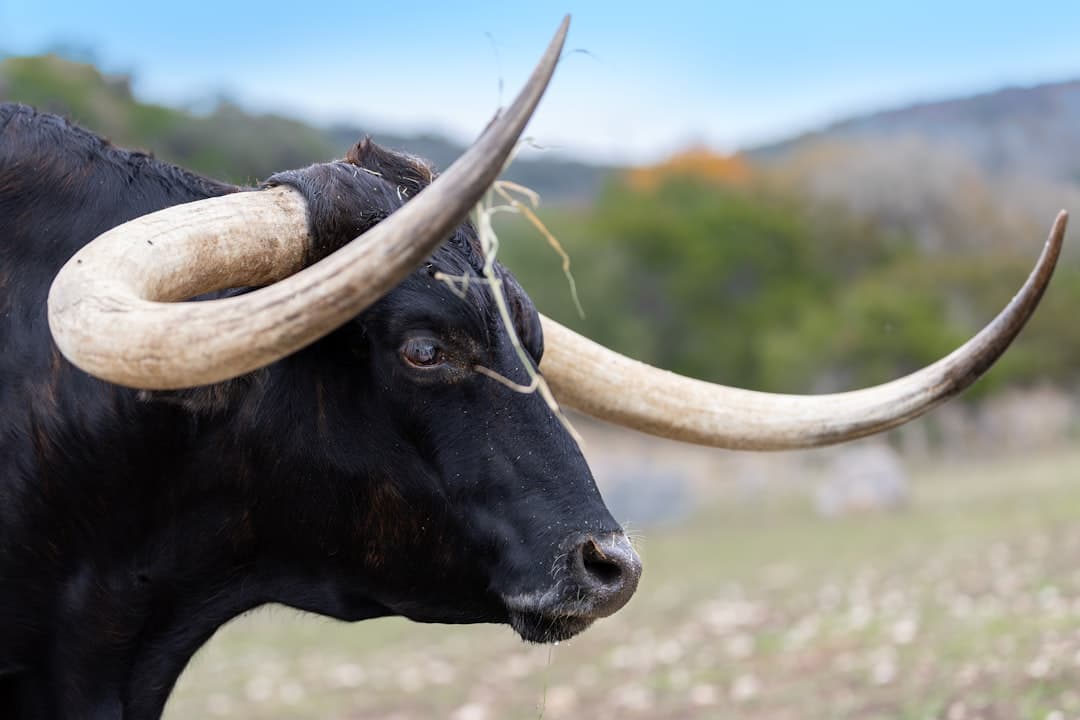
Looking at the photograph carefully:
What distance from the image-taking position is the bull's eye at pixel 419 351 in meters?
3.35

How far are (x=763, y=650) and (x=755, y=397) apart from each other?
4.88m

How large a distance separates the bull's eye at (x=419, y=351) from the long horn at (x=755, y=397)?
825 mm

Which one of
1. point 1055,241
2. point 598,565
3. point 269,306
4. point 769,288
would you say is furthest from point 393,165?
point 769,288

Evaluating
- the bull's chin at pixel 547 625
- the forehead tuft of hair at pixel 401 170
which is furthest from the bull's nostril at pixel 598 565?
the forehead tuft of hair at pixel 401 170

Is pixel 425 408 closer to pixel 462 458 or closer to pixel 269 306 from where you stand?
pixel 462 458

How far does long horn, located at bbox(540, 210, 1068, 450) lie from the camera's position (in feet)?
12.2

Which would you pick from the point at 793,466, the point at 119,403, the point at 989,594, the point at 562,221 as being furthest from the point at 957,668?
the point at 562,221

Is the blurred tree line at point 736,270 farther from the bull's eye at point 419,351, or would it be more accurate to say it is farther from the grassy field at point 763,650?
the bull's eye at point 419,351

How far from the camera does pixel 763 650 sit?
8.55 meters

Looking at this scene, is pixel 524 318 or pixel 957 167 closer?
pixel 524 318

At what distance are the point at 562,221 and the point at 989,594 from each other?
59504 millimetres

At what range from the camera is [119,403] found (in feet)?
11.0

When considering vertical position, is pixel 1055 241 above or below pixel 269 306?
above

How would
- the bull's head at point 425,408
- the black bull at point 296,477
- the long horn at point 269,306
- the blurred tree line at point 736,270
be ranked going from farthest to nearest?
1. the blurred tree line at point 736,270
2. the black bull at point 296,477
3. the bull's head at point 425,408
4. the long horn at point 269,306
